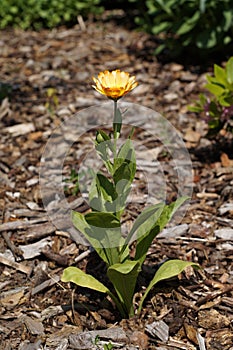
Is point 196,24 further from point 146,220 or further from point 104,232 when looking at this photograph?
point 104,232

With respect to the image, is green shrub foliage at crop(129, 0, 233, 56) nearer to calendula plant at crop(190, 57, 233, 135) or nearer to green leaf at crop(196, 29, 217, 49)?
green leaf at crop(196, 29, 217, 49)

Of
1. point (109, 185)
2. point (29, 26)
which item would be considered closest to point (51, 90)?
point (29, 26)

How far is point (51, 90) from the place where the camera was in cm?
439

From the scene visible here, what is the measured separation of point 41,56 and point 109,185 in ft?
10.4

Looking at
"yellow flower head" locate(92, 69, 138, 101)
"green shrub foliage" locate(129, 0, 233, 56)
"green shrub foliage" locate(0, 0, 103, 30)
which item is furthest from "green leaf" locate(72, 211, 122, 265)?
"green shrub foliage" locate(0, 0, 103, 30)

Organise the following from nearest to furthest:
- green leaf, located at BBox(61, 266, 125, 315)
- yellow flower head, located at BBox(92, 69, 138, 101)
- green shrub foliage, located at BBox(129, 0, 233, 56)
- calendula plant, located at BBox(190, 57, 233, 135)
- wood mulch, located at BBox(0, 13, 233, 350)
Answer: yellow flower head, located at BBox(92, 69, 138, 101)
green leaf, located at BBox(61, 266, 125, 315)
wood mulch, located at BBox(0, 13, 233, 350)
calendula plant, located at BBox(190, 57, 233, 135)
green shrub foliage, located at BBox(129, 0, 233, 56)

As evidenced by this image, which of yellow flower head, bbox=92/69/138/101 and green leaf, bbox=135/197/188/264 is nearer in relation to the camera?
yellow flower head, bbox=92/69/138/101

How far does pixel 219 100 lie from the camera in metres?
3.16

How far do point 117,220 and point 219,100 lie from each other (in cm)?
131

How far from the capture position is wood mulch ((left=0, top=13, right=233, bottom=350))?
237 cm

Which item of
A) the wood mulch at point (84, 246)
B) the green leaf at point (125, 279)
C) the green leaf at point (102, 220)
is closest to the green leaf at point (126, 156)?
the green leaf at point (102, 220)

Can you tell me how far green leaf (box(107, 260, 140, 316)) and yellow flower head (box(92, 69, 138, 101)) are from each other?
0.63 m

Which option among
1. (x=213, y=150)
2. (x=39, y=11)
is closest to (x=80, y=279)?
(x=213, y=150)

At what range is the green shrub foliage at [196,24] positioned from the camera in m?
4.33
